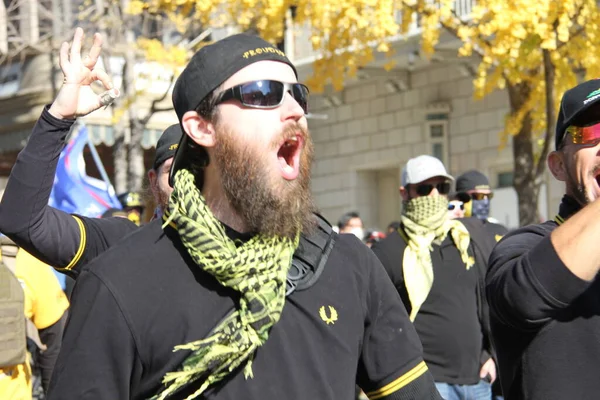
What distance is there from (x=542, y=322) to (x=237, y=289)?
0.98 meters

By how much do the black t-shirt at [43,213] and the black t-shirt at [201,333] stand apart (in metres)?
0.58

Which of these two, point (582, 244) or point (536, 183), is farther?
point (536, 183)

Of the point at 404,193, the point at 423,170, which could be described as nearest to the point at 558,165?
the point at 423,170

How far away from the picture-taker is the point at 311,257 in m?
2.71

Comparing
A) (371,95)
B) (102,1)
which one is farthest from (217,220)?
(371,95)

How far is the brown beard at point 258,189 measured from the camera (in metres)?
2.63

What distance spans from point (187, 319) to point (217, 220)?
30 centimetres

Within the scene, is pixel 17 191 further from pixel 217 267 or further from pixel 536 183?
pixel 536 183

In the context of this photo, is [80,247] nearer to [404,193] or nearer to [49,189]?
[49,189]

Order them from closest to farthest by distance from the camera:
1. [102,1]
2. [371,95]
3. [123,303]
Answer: [123,303] → [102,1] → [371,95]

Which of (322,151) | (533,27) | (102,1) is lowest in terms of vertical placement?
(322,151)

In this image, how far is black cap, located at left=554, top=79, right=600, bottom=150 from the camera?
123 inches

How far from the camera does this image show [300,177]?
2693 millimetres

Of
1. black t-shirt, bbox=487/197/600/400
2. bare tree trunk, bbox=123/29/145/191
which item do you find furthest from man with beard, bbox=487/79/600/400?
bare tree trunk, bbox=123/29/145/191
